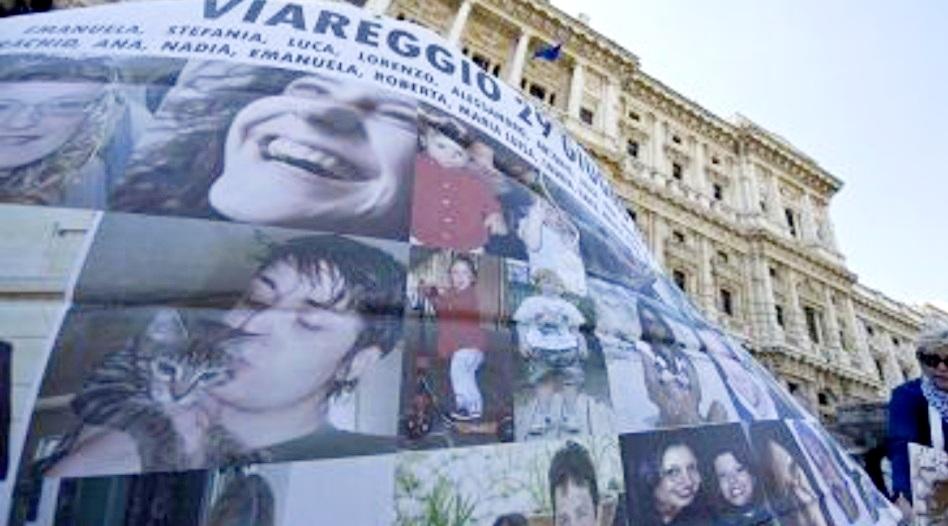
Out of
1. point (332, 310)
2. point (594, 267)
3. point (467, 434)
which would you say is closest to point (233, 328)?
point (332, 310)

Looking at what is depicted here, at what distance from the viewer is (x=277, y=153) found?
7.54 ft

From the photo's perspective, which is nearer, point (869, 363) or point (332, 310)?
point (332, 310)

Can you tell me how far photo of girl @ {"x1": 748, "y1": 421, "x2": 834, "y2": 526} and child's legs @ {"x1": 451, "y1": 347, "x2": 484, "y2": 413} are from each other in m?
1.09

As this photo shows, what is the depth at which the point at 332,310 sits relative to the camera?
1.97m

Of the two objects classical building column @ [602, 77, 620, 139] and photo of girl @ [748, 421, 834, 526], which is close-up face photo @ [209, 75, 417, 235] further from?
classical building column @ [602, 77, 620, 139]

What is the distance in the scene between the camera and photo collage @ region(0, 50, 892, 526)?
161 centimetres

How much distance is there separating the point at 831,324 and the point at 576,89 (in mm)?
12546

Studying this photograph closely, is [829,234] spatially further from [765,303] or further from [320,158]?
[320,158]

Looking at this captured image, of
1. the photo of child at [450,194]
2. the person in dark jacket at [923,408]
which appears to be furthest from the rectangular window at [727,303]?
the photo of child at [450,194]

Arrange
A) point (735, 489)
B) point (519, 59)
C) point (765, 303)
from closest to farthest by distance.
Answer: point (735, 489)
point (519, 59)
point (765, 303)

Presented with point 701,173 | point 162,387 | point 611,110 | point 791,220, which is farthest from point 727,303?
point 162,387

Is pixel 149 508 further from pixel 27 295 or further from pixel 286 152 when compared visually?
pixel 286 152

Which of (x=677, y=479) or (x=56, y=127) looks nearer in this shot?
(x=677, y=479)

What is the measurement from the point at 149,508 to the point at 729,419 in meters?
1.88
